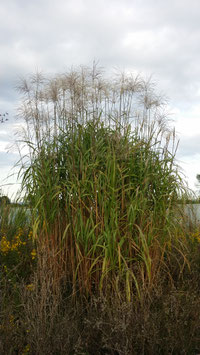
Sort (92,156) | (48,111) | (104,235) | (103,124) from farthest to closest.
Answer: (48,111), (103,124), (92,156), (104,235)

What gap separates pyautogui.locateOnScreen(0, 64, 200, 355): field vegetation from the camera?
2.97m

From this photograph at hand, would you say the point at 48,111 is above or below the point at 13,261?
above

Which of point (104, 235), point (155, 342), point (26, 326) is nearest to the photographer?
point (155, 342)

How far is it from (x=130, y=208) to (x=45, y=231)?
0.94m

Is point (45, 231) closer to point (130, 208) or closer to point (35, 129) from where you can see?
point (130, 208)

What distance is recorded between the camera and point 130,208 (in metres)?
3.48

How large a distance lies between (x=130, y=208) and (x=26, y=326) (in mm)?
1335

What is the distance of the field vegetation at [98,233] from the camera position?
9.75ft

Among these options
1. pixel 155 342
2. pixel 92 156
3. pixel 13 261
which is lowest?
pixel 155 342

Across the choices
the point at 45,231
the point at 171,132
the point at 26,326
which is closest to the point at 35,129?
the point at 45,231

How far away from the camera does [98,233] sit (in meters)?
3.61

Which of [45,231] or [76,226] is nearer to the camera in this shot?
[76,226]

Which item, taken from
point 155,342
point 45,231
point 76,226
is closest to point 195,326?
point 155,342

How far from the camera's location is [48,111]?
176 inches
